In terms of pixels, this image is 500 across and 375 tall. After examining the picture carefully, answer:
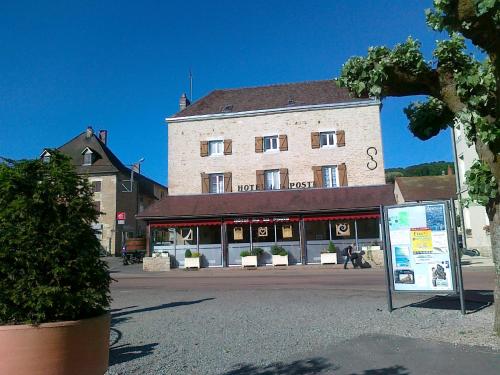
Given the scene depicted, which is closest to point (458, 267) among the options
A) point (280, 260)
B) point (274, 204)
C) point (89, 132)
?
point (280, 260)

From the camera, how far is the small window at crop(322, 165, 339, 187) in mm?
29297

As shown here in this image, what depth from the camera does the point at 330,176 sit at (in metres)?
29.4

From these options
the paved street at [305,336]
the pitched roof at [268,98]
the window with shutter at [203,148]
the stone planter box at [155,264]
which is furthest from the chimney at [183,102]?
the paved street at [305,336]

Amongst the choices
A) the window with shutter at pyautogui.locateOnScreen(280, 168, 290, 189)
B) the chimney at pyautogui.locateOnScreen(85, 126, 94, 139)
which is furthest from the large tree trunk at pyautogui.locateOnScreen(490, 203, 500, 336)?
the chimney at pyautogui.locateOnScreen(85, 126, 94, 139)

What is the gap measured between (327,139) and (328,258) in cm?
815

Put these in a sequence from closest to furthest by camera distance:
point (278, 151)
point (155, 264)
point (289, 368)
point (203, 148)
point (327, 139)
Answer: point (289, 368)
point (155, 264)
point (327, 139)
point (278, 151)
point (203, 148)

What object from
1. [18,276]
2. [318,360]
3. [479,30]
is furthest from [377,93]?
[18,276]

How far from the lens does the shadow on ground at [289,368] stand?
5.26 m

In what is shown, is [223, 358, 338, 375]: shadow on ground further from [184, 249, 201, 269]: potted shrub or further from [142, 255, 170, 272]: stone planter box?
[142, 255, 170, 272]: stone planter box

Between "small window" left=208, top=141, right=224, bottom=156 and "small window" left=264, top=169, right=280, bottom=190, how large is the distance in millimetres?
3444

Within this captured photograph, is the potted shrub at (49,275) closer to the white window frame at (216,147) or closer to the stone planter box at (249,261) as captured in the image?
the stone planter box at (249,261)

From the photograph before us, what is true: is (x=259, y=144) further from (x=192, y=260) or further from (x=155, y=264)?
(x=155, y=264)

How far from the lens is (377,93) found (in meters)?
7.45

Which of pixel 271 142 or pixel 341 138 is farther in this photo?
pixel 271 142
